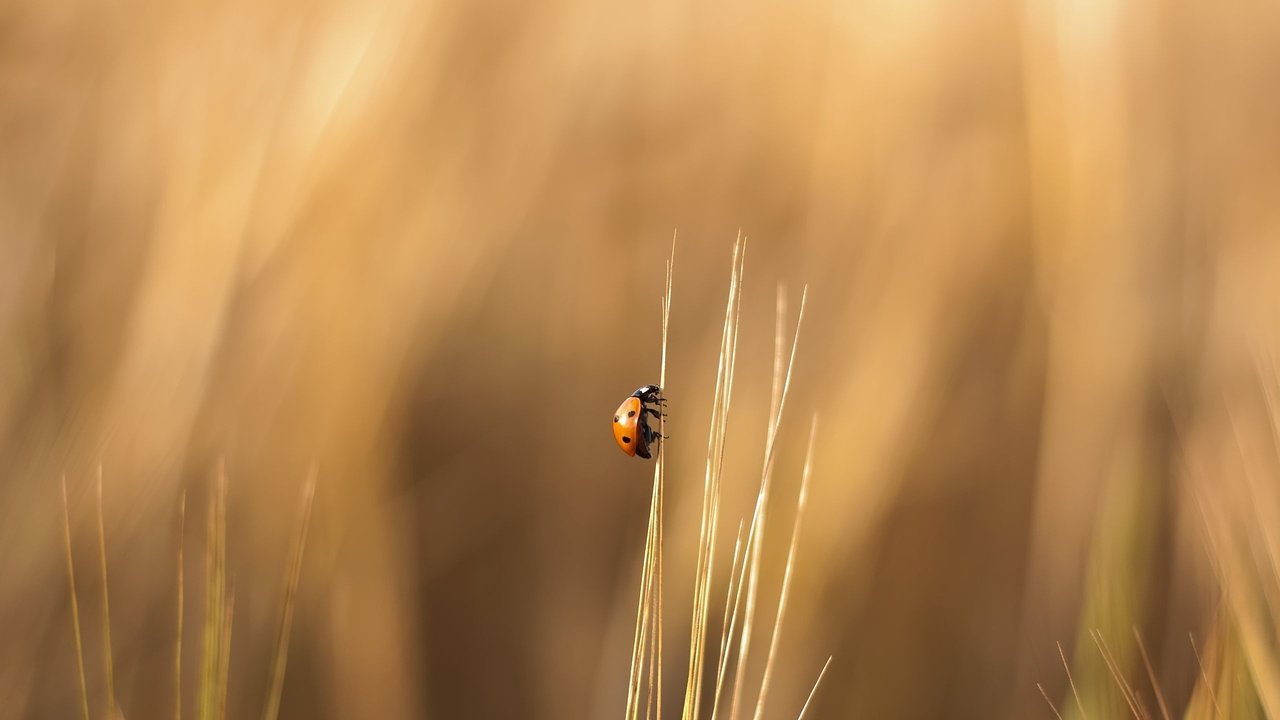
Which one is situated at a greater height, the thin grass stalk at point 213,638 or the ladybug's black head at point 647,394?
the ladybug's black head at point 647,394

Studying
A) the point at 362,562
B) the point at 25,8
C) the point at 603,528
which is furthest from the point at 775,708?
the point at 25,8

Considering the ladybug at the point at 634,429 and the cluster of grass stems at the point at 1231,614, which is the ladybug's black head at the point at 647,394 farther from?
the cluster of grass stems at the point at 1231,614

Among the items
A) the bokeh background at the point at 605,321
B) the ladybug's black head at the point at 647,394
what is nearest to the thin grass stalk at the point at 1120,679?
the bokeh background at the point at 605,321

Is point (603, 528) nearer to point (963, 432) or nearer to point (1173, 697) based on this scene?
point (963, 432)

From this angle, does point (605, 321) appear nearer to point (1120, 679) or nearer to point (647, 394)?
point (647, 394)

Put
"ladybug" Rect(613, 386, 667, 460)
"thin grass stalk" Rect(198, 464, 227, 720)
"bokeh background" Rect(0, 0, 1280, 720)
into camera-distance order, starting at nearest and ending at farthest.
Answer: "thin grass stalk" Rect(198, 464, 227, 720) → "ladybug" Rect(613, 386, 667, 460) → "bokeh background" Rect(0, 0, 1280, 720)

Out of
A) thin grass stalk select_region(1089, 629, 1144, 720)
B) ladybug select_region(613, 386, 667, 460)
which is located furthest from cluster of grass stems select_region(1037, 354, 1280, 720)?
ladybug select_region(613, 386, 667, 460)

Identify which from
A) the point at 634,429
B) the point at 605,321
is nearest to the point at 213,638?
the point at 634,429

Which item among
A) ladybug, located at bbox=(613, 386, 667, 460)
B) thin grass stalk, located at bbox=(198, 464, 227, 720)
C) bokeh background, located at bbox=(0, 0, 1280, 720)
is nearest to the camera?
thin grass stalk, located at bbox=(198, 464, 227, 720)

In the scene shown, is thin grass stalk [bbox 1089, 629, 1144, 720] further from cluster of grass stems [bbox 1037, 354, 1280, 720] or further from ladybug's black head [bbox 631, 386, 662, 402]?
ladybug's black head [bbox 631, 386, 662, 402]
